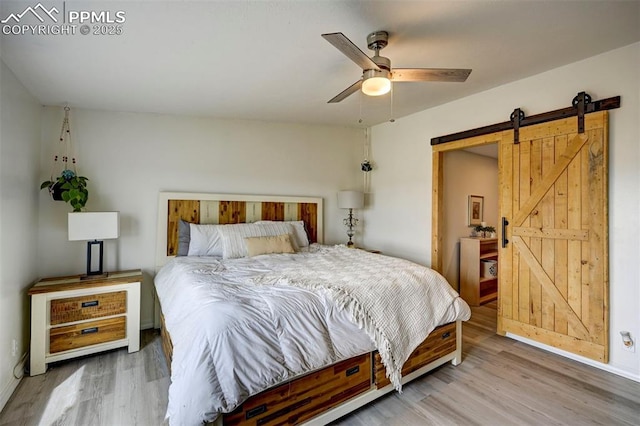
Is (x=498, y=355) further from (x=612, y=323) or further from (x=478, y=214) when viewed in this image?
(x=478, y=214)

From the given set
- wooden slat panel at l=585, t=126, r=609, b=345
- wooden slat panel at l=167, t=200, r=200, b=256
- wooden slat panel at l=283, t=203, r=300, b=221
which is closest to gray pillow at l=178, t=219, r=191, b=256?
wooden slat panel at l=167, t=200, r=200, b=256

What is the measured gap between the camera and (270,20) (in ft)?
6.21

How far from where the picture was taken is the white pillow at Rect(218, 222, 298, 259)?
124 inches

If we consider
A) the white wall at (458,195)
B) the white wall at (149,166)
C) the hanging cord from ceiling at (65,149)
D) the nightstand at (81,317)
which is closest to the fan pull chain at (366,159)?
the white wall at (149,166)

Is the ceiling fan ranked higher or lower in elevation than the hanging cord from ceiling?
higher

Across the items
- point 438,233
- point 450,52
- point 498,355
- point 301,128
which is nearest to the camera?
point 450,52

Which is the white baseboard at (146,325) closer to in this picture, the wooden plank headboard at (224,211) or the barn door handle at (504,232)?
the wooden plank headboard at (224,211)

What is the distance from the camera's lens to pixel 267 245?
3.22m

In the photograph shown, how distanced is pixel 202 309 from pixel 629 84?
360cm

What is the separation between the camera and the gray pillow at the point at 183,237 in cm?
324

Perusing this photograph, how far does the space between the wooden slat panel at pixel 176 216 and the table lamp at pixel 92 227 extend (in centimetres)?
64

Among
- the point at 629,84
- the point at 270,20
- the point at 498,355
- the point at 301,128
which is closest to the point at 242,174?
the point at 301,128

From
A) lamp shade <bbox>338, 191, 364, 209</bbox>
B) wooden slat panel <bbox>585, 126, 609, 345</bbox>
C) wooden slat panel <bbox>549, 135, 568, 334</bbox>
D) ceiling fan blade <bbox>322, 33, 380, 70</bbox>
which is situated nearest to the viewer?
ceiling fan blade <bbox>322, 33, 380, 70</bbox>

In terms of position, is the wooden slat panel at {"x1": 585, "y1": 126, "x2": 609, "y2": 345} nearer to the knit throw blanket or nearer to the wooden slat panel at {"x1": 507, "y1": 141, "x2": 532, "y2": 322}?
the wooden slat panel at {"x1": 507, "y1": 141, "x2": 532, "y2": 322}
